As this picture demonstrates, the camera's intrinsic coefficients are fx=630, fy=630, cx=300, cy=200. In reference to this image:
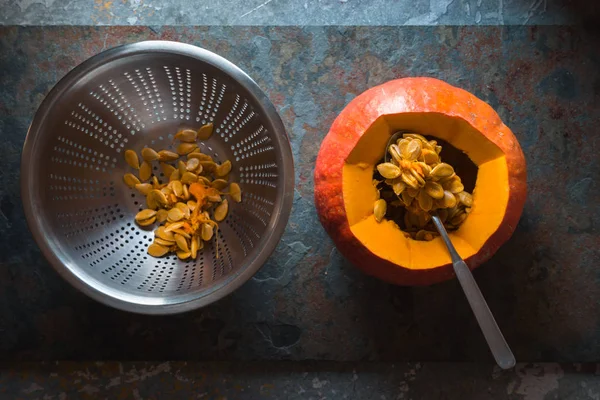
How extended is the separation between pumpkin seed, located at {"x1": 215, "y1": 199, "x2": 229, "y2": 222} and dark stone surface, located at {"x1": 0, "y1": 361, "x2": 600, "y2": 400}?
280 mm

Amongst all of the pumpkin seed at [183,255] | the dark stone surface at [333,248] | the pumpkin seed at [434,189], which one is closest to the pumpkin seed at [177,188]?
the pumpkin seed at [183,255]

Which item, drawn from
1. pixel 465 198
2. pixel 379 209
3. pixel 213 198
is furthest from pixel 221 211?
pixel 465 198

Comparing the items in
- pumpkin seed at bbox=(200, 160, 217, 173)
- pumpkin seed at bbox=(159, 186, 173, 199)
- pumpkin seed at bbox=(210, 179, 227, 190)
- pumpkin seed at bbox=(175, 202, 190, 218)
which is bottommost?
pumpkin seed at bbox=(175, 202, 190, 218)

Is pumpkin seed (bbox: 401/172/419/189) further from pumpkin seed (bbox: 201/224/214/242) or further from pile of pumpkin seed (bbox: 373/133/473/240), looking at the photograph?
pumpkin seed (bbox: 201/224/214/242)

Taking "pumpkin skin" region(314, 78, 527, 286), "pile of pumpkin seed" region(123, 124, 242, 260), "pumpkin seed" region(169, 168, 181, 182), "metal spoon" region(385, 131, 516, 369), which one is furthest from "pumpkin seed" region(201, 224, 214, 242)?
"metal spoon" region(385, 131, 516, 369)

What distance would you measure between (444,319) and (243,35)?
2.11 ft

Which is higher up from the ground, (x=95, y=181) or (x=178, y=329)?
(x=95, y=181)

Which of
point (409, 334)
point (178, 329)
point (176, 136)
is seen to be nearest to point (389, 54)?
point (176, 136)

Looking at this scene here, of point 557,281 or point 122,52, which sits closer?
point 122,52

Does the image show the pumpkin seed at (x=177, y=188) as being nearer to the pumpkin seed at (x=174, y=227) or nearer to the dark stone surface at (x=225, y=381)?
Result: the pumpkin seed at (x=174, y=227)

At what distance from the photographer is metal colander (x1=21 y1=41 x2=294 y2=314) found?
954mm

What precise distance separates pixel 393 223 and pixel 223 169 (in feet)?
1.10

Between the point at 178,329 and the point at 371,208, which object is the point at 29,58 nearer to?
A: the point at 178,329

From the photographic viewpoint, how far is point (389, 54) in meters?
1.17
